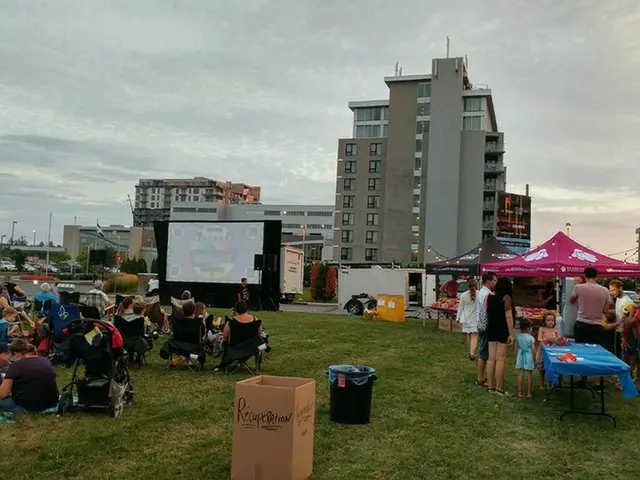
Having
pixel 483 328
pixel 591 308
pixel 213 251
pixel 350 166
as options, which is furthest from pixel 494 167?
pixel 483 328

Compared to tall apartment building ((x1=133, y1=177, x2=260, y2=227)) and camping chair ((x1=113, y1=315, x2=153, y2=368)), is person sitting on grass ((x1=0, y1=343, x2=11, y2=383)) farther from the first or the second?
tall apartment building ((x1=133, y1=177, x2=260, y2=227))

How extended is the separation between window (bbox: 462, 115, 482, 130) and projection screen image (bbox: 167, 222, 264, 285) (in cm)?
4738

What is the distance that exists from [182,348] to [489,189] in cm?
5903

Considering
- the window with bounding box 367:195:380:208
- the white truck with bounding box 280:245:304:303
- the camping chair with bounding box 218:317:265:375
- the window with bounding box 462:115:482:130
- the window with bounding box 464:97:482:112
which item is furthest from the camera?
the window with bounding box 367:195:380:208

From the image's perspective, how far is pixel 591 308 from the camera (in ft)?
27.5

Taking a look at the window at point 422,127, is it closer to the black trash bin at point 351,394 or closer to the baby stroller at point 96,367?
the black trash bin at point 351,394

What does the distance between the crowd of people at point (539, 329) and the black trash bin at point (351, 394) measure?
2510 mm

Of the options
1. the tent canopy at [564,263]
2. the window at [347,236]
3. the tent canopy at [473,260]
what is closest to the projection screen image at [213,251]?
the tent canopy at [473,260]

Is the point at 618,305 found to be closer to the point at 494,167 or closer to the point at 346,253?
the point at 494,167

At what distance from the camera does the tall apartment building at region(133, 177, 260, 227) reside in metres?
153

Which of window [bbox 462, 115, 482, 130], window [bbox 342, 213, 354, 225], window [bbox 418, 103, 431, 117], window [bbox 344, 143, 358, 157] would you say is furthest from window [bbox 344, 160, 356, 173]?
window [bbox 462, 115, 482, 130]

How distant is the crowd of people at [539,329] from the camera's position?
7.68 m

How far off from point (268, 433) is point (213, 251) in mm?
18995

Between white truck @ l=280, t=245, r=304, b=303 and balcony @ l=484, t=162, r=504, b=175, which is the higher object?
balcony @ l=484, t=162, r=504, b=175
